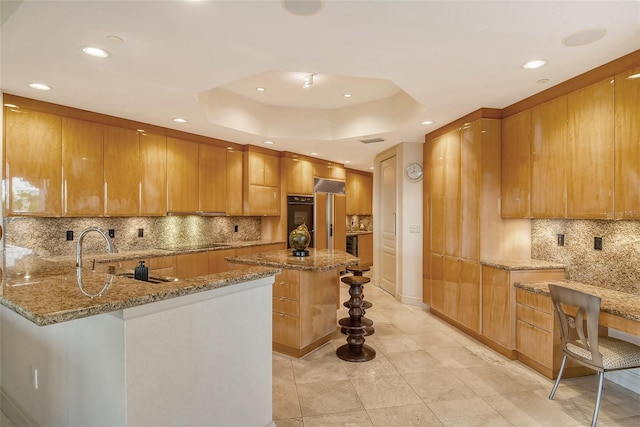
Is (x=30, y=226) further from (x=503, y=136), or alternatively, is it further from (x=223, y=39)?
(x=503, y=136)

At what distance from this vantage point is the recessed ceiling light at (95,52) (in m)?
2.22

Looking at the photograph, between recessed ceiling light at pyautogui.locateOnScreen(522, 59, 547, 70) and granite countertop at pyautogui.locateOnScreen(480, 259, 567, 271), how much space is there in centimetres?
172

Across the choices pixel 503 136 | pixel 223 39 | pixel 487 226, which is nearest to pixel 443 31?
pixel 223 39

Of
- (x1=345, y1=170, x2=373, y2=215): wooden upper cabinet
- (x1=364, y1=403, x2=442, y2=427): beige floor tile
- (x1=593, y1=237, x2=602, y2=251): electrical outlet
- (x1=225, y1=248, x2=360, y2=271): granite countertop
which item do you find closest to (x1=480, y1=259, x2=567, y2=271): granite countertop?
(x1=593, y1=237, x2=602, y2=251): electrical outlet

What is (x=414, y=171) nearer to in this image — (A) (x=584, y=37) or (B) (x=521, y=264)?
(B) (x=521, y=264)

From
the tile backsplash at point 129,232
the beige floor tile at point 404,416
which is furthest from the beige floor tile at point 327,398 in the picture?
the tile backsplash at point 129,232

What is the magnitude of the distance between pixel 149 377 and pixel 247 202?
3975mm

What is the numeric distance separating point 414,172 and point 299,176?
2.08 metres

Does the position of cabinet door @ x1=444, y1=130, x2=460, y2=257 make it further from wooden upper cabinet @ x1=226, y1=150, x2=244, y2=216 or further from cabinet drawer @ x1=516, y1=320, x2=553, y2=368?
wooden upper cabinet @ x1=226, y1=150, x2=244, y2=216

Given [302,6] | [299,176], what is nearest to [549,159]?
[302,6]

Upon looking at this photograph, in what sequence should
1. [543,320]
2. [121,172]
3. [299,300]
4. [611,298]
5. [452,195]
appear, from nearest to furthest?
[611,298] < [543,320] < [299,300] < [121,172] < [452,195]

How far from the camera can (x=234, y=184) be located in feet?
17.1

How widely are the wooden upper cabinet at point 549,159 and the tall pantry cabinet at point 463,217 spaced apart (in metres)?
0.45

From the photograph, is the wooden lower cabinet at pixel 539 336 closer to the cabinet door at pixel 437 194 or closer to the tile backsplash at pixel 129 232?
the cabinet door at pixel 437 194
